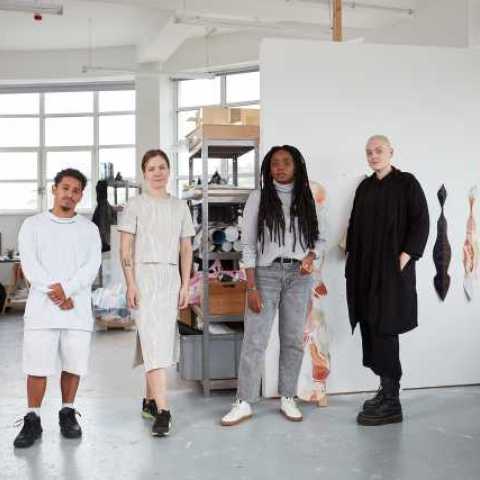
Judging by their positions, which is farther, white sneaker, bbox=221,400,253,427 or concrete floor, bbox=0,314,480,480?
white sneaker, bbox=221,400,253,427

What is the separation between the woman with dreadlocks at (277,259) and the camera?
353 centimetres

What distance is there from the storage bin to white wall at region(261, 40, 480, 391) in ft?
2.06

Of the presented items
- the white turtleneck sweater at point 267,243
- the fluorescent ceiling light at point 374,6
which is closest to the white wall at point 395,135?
the white turtleneck sweater at point 267,243

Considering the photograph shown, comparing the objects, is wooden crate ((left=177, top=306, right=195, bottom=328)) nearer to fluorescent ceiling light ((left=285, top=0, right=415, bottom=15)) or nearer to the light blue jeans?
the light blue jeans

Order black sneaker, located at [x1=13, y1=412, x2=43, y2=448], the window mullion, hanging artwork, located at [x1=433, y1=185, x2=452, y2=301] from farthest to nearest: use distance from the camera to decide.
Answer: the window mullion → hanging artwork, located at [x1=433, y1=185, x2=452, y2=301] → black sneaker, located at [x1=13, y1=412, x2=43, y2=448]

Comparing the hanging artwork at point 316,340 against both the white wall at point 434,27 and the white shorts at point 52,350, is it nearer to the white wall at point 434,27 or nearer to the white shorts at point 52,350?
the white shorts at point 52,350

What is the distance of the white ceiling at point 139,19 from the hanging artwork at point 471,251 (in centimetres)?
339

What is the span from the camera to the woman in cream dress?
3.32 metres

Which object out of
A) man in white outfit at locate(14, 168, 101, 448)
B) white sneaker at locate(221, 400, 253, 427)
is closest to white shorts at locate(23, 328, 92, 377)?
man in white outfit at locate(14, 168, 101, 448)

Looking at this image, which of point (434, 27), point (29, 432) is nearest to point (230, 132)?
point (29, 432)

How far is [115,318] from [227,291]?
3.16 metres

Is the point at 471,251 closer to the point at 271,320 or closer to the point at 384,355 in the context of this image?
the point at 384,355

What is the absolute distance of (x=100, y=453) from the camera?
3057 millimetres

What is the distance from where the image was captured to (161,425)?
3.29 metres
